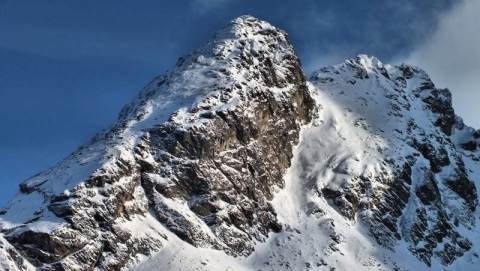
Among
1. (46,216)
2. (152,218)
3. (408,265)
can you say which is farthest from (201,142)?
(408,265)

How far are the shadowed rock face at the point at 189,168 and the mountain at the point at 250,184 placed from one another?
18 cm

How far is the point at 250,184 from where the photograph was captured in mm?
95188

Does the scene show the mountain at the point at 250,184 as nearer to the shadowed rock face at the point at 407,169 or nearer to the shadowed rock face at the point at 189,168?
the shadowed rock face at the point at 189,168

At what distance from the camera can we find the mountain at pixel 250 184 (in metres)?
79.2

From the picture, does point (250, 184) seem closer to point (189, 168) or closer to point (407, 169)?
point (189, 168)

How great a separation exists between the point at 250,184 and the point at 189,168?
907 centimetres

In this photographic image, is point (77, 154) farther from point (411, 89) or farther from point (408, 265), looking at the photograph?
point (411, 89)

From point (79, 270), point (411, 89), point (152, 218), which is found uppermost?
point (411, 89)

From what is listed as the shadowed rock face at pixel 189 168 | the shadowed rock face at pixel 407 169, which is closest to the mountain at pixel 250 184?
the shadowed rock face at pixel 189 168

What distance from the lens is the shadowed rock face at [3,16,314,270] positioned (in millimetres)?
77500

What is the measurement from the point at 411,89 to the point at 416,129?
2253 centimetres

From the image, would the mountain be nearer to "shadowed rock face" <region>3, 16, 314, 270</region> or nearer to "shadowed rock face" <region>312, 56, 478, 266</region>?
"shadowed rock face" <region>3, 16, 314, 270</region>

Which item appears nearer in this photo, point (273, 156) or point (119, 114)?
point (273, 156)

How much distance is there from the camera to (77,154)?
9394 cm
